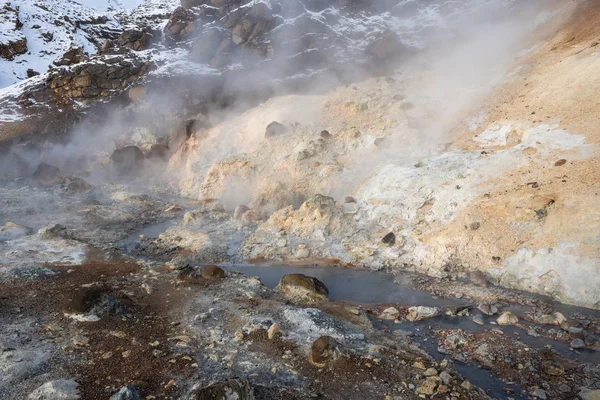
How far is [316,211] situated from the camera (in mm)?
12492

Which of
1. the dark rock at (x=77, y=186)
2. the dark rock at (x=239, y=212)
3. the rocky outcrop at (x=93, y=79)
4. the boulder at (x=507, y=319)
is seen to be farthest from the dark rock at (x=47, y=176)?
the boulder at (x=507, y=319)

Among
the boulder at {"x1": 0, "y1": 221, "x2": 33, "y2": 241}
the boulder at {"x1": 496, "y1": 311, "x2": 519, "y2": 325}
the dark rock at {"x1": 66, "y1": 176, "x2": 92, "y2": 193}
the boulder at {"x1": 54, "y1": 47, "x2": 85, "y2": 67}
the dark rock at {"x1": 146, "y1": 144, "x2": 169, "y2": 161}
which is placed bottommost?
the dark rock at {"x1": 66, "y1": 176, "x2": 92, "y2": 193}

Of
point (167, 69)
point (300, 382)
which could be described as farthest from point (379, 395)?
point (167, 69)

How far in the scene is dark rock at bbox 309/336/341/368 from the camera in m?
5.99

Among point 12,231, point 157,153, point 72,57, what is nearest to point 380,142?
point 157,153

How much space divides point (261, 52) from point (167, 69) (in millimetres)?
6815

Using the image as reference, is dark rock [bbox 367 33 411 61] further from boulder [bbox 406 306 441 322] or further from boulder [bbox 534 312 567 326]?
boulder [bbox 534 312 567 326]

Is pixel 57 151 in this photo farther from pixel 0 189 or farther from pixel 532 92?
pixel 532 92

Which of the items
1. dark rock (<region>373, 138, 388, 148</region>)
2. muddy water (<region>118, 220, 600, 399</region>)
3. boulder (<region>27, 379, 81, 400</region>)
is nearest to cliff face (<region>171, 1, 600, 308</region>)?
dark rock (<region>373, 138, 388, 148</region>)

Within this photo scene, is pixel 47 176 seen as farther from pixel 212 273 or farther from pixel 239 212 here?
pixel 212 273

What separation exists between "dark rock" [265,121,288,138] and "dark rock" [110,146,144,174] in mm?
8277

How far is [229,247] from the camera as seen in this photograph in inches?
481

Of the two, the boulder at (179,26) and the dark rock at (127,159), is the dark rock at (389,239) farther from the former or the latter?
the boulder at (179,26)

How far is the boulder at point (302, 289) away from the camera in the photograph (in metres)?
8.84
